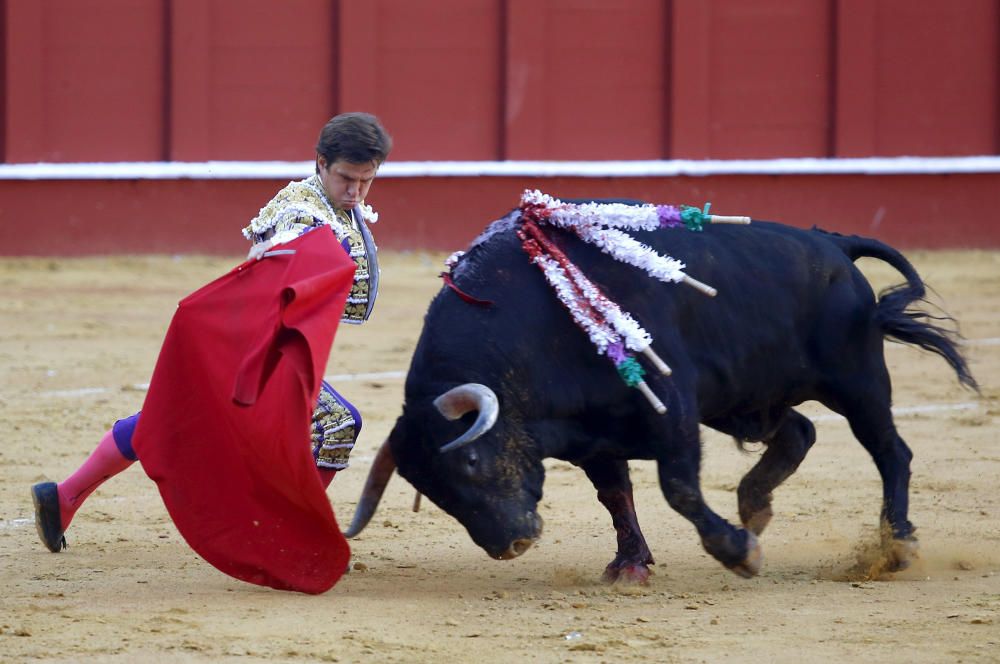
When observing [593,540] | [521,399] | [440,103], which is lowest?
[593,540]

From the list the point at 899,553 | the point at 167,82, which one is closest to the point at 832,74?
the point at 167,82

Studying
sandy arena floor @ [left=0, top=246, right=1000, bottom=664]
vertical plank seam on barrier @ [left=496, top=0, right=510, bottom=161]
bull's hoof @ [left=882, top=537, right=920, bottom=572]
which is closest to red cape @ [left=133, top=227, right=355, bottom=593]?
sandy arena floor @ [left=0, top=246, right=1000, bottom=664]

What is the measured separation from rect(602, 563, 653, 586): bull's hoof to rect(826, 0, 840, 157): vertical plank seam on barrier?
7.56 meters

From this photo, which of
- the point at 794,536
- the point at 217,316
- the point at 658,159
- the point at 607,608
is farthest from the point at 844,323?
the point at 658,159

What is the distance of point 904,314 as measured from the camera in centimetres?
400

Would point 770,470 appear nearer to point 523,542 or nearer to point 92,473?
point 523,542

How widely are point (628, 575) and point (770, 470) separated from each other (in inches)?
25.6

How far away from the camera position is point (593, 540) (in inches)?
167

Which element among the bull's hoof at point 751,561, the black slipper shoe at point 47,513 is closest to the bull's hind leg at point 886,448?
the bull's hoof at point 751,561

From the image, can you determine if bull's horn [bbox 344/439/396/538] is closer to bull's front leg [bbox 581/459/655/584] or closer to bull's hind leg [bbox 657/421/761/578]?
bull's front leg [bbox 581/459/655/584]

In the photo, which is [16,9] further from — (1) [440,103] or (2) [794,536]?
(2) [794,536]

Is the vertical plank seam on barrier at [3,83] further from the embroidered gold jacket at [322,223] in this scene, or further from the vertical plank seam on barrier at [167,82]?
the embroidered gold jacket at [322,223]

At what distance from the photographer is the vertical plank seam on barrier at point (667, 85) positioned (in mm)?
10617

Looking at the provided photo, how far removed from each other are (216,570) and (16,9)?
23.2 ft
